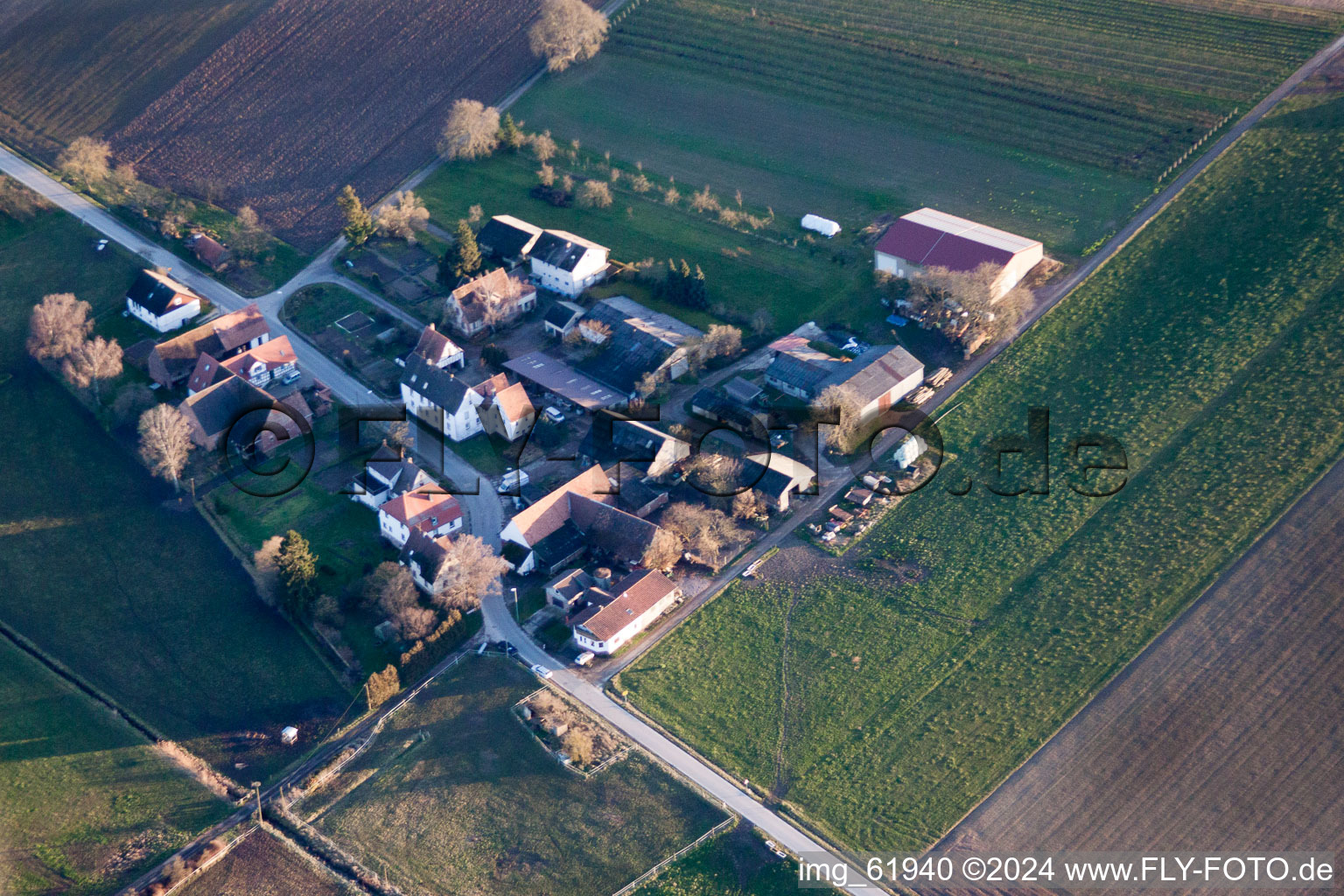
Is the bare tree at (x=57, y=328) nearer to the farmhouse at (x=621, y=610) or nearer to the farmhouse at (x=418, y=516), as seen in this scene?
the farmhouse at (x=418, y=516)

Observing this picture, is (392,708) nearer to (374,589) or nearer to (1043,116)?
(374,589)

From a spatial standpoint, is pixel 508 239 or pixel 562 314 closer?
pixel 562 314

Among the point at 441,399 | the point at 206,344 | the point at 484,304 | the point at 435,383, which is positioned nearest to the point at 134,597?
the point at 441,399

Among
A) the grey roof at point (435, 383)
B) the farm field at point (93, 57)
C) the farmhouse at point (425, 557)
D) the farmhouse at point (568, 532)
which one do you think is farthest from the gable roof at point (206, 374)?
the farm field at point (93, 57)

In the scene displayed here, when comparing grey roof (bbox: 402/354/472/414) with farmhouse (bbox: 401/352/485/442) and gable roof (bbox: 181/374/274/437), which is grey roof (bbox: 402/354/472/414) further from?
gable roof (bbox: 181/374/274/437)

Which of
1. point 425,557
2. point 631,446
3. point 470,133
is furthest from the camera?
A: point 470,133

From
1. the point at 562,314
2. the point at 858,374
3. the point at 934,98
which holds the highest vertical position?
the point at 934,98

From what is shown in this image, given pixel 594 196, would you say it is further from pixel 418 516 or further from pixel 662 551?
pixel 662 551
